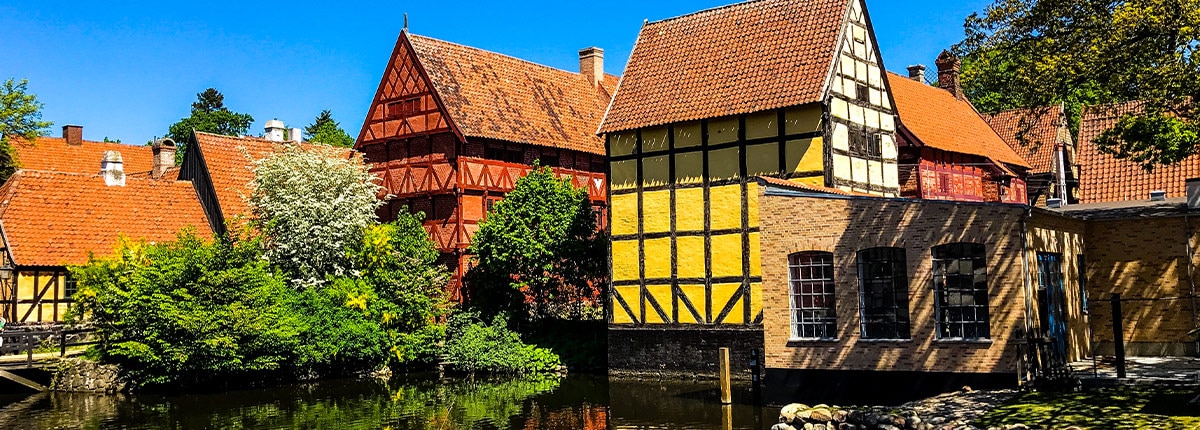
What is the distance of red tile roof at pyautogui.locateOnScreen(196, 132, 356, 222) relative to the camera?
39.6 meters

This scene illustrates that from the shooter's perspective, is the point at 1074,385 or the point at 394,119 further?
the point at 394,119

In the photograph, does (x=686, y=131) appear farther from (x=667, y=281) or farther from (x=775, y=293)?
(x=775, y=293)

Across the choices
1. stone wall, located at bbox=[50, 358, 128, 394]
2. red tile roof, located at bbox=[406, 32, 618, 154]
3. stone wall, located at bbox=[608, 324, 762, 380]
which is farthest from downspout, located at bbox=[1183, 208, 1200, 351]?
stone wall, located at bbox=[50, 358, 128, 394]

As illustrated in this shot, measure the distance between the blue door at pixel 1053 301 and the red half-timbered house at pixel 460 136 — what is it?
18904mm

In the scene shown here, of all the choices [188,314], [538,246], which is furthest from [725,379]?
[188,314]

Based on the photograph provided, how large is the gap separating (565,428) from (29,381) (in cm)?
1690

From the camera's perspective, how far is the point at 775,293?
22.4 metres

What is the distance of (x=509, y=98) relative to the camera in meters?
38.5

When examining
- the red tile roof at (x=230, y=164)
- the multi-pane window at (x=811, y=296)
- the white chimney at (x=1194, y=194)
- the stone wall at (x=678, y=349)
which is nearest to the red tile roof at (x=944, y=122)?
the stone wall at (x=678, y=349)

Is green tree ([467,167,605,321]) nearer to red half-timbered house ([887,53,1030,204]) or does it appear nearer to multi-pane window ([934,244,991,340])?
red half-timbered house ([887,53,1030,204])

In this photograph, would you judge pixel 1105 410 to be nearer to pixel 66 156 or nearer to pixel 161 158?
pixel 161 158

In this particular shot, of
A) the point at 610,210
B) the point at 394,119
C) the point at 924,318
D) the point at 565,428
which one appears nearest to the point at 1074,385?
the point at 924,318

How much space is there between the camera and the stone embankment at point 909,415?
17.1 metres

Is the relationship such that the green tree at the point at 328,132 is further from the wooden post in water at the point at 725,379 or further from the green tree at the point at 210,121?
the wooden post in water at the point at 725,379
